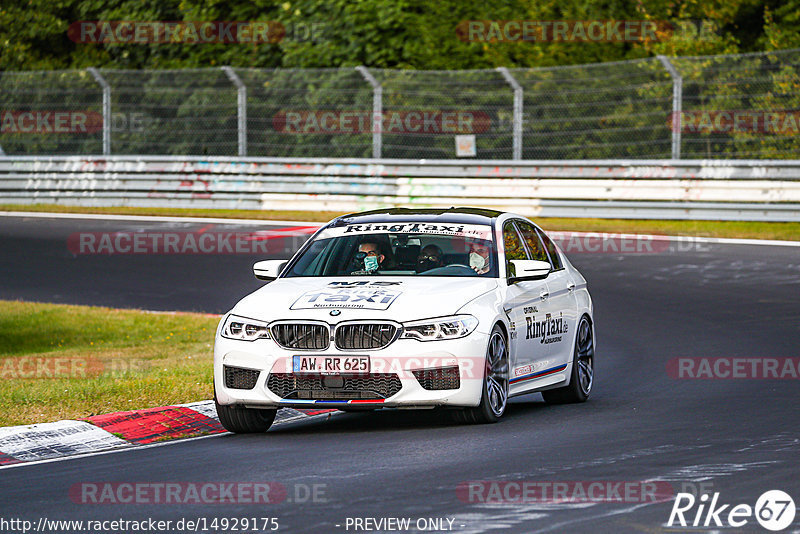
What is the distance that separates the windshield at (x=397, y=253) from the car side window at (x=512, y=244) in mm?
182

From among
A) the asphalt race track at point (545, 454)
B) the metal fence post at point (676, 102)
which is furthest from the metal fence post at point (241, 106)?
the asphalt race track at point (545, 454)

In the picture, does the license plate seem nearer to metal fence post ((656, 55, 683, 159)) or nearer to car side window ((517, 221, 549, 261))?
car side window ((517, 221, 549, 261))

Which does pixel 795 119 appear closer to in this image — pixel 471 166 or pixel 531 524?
pixel 471 166

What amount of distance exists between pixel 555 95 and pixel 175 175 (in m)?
8.06

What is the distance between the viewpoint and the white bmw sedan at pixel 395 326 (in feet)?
30.7

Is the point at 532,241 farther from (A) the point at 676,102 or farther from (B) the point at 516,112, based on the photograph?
(B) the point at 516,112

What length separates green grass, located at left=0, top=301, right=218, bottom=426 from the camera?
424 inches

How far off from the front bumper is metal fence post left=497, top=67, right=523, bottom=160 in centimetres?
1660

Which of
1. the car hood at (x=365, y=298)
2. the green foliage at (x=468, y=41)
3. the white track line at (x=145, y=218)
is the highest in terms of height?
the green foliage at (x=468, y=41)

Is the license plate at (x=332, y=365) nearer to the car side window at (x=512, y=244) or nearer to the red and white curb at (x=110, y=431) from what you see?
the red and white curb at (x=110, y=431)

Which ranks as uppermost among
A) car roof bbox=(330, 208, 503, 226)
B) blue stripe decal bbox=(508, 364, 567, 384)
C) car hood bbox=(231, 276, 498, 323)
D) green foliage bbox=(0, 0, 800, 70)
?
green foliage bbox=(0, 0, 800, 70)

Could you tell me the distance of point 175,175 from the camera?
2933 cm

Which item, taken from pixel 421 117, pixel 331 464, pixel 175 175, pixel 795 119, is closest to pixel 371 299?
pixel 331 464

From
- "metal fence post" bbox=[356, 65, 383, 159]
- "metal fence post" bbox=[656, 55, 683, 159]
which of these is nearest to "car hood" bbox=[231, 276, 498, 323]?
"metal fence post" bbox=[656, 55, 683, 159]
